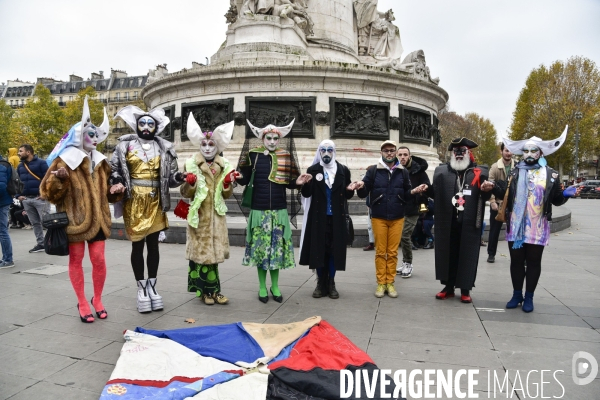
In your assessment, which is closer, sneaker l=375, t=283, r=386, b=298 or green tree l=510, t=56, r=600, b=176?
sneaker l=375, t=283, r=386, b=298

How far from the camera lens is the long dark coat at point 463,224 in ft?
19.3

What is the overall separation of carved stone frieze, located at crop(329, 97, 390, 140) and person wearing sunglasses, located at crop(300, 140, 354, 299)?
7.63m

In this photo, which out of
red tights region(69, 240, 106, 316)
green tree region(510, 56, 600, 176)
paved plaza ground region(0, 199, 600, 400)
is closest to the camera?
paved plaza ground region(0, 199, 600, 400)

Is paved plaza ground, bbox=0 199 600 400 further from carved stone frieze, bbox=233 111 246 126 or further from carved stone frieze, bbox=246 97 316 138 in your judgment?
carved stone frieze, bbox=233 111 246 126

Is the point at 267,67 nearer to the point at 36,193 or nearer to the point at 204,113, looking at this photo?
the point at 204,113

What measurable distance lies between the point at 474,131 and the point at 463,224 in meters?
68.0

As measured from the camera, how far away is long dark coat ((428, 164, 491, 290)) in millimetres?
5871

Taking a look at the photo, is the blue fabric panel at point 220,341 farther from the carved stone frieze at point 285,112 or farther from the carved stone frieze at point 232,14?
the carved stone frieze at point 232,14

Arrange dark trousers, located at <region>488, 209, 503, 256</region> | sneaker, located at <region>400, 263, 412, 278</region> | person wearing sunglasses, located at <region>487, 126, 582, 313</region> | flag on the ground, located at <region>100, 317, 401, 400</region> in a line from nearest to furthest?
1. flag on the ground, located at <region>100, 317, 401, 400</region>
2. person wearing sunglasses, located at <region>487, 126, 582, 313</region>
3. sneaker, located at <region>400, 263, 412, 278</region>
4. dark trousers, located at <region>488, 209, 503, 256</region>

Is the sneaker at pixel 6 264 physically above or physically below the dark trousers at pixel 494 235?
below

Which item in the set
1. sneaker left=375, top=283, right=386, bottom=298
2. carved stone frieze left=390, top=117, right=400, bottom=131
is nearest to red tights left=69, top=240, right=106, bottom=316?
sneaker left=375, top=283, right=386, bottom=298

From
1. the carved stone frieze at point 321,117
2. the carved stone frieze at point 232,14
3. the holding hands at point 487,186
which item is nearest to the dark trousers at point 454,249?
the holding hands at point 487,186

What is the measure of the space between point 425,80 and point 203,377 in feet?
47.7

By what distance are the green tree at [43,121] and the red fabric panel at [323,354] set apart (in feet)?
180
